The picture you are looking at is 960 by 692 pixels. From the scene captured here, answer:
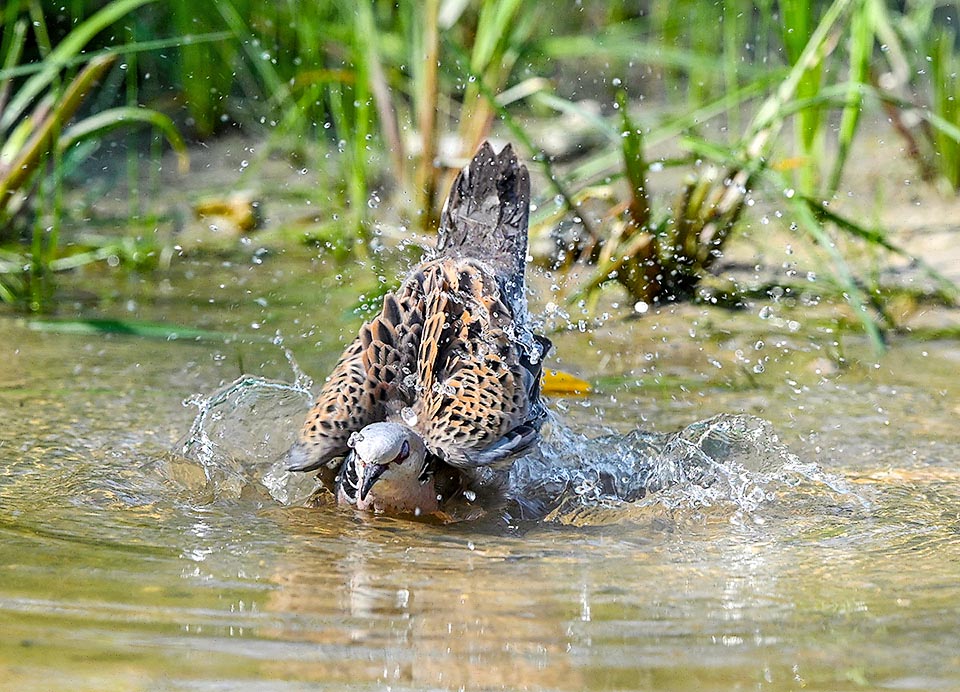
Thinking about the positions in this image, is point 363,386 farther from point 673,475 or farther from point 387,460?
point 673,475

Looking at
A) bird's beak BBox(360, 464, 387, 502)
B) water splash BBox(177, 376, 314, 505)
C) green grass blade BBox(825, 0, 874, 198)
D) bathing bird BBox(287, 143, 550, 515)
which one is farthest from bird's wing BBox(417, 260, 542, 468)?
green grass blade BBox(825, 0, 874, 198)

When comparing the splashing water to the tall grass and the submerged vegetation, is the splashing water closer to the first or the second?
the submerged vegetation

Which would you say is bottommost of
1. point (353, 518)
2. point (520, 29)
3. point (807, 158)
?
point (353, 518)

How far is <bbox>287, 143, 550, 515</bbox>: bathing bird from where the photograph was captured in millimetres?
3881

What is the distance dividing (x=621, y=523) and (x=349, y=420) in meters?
0.86

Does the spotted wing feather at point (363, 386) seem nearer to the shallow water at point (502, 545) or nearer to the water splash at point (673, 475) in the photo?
the shallow water at point (502, 545)

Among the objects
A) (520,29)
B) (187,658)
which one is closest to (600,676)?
(187,658)

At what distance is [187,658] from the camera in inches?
97.9

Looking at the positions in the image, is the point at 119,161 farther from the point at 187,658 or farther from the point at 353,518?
the point at 187,658

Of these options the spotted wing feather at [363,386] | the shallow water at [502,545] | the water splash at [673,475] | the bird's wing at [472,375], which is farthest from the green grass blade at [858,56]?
the spotted wing feather at [363,386]

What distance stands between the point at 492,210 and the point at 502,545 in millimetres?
1542

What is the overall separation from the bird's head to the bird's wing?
0.12 m

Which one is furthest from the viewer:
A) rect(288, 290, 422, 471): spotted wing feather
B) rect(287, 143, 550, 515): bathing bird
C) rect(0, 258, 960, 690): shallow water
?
rect(288, 290, 422, 471): spotted wing feather

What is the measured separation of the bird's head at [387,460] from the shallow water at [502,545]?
0.10 metres
